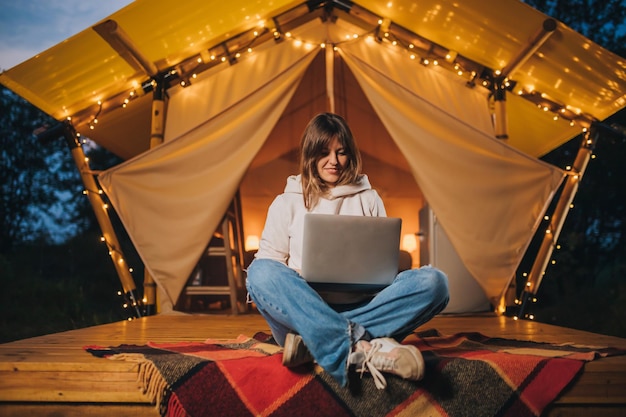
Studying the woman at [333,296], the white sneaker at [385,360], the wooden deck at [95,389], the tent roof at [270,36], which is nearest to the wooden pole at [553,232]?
the tent roof at [270,36]

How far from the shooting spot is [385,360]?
145 centimetres

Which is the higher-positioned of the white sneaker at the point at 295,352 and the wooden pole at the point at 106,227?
the wooden pole at the point at 106,227

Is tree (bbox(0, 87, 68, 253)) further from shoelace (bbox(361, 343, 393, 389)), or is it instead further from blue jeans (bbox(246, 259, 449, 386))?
shoelace (bbox(361, 343, 393, 389))

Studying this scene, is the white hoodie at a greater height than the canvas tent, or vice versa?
the canvas tent

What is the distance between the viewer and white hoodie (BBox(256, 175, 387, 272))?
1898 mm

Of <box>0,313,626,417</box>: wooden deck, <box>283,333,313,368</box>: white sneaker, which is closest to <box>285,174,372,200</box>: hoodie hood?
<box>283,333,313,368</box>: white sneaker

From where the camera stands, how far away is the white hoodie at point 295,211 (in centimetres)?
190

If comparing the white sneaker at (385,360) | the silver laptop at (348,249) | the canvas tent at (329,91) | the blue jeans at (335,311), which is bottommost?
the white sneaker at (385,360)

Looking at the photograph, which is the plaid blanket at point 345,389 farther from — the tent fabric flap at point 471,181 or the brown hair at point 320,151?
the tent fabric flap at point 471,181

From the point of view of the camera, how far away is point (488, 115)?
3783 mm

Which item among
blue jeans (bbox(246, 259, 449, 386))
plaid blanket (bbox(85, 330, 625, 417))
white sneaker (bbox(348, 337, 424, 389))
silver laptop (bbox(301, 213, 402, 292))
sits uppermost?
silver laptop (bbox(301, 213, 402, 292))

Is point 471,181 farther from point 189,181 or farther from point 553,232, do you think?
point 189,181

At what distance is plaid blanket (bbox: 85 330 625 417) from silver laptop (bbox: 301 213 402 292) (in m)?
0.28

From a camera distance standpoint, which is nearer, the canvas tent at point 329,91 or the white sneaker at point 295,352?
the white sneaker at point 295,352
